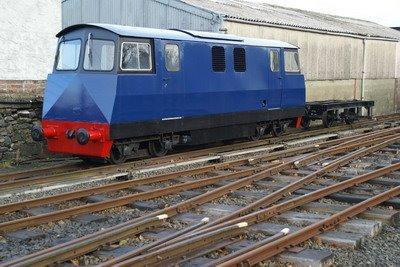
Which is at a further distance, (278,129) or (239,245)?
(278,129)

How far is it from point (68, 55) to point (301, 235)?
7.44 m

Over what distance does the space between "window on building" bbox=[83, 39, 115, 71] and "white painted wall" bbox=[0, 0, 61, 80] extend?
3.33 m

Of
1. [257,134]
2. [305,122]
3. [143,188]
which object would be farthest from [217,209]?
[305,122]

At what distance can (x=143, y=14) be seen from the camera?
21141 mm

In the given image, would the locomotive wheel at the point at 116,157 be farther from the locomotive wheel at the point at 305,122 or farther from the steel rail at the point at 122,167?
the locomotive wheel at the point at 305,122

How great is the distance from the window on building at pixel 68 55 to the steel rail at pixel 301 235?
6697 millimetres

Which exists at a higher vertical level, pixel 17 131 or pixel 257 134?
pixel 17 131

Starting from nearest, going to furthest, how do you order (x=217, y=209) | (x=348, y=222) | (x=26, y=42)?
(x=348, y=222), (x=217, y=209), (x=26, y=42)

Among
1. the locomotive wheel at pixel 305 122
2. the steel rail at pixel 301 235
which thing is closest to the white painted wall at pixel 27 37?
the locomotive wheel at pixel 305 122

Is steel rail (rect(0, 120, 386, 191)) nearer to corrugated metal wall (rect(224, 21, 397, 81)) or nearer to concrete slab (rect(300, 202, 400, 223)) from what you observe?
concrete slab (rect(300, 202, 400, 223))

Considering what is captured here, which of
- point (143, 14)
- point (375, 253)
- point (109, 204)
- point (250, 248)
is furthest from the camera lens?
point (143, 14)

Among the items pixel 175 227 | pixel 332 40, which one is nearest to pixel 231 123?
pixel 175 227

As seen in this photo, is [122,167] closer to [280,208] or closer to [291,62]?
[280,208]

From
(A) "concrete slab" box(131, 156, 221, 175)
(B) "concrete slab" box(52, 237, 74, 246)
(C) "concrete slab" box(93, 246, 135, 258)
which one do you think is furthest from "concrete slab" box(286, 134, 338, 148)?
(C) "concrete slab" box(93, 246, 135, 258)
